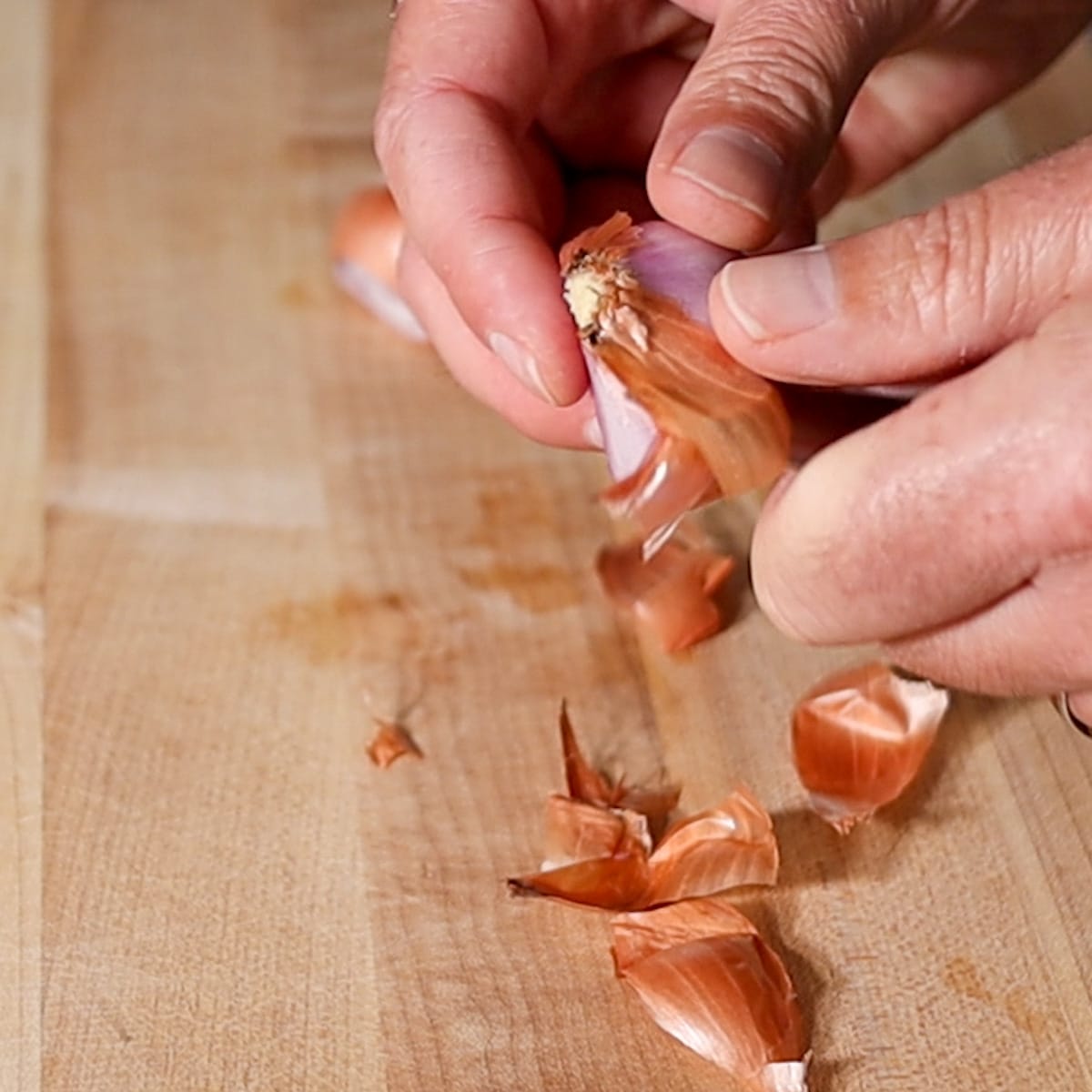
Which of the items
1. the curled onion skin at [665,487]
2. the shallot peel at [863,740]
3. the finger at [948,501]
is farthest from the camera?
the shallot peel at [863,740]

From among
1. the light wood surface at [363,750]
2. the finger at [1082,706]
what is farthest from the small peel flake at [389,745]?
the finger at [1082,706]

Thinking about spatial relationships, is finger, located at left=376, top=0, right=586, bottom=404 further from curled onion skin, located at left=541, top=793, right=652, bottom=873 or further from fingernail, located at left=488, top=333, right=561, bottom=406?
curled onion skin, located at left=541, top=793, right=652, bottom=873

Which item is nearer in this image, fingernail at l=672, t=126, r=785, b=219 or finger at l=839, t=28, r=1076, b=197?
fingernail at l=672, t=126, r=785, b=219

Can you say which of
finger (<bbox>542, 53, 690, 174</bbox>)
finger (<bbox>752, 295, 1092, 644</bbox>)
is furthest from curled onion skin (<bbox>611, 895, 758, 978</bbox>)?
finger (<bbox>542, 53, 690, 174</bbox>)

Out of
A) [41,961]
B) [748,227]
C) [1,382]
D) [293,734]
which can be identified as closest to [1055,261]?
[748,227]

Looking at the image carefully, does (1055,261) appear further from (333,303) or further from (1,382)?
(1,382)

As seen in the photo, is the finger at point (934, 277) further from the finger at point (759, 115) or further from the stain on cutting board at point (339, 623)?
the stain on cutting board at point (339, 623)
